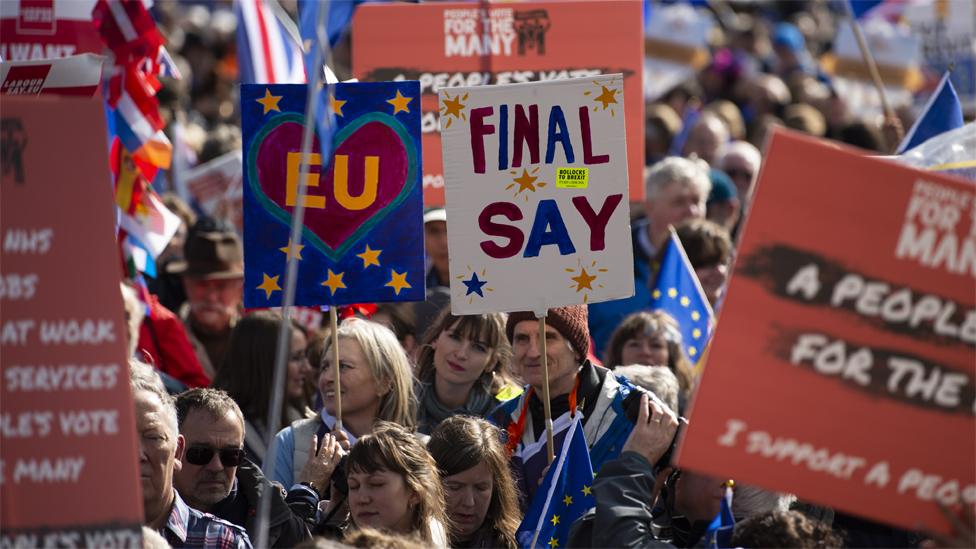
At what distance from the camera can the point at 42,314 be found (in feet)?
11.7

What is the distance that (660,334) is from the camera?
675cm

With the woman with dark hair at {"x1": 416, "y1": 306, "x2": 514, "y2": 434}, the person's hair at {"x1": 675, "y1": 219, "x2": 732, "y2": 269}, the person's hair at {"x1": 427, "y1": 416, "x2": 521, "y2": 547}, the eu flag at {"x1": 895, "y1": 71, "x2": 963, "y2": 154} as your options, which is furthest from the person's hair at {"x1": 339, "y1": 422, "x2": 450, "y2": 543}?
the person's hair at {"x1": 675, "y1": 219, "x2": 732, "y2": 269}

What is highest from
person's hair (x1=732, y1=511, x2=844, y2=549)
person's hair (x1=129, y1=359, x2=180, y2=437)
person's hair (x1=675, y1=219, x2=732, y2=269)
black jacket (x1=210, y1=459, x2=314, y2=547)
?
person's hair (x1=675, y1=219, x2=732, y2=269)

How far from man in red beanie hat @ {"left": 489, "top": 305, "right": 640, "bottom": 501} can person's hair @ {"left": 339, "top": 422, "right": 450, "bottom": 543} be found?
25.1 inches

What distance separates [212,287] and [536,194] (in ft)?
9.73

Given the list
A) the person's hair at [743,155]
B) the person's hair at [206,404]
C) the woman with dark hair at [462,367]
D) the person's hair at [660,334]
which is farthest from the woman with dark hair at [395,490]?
the person's hair at [743,155]

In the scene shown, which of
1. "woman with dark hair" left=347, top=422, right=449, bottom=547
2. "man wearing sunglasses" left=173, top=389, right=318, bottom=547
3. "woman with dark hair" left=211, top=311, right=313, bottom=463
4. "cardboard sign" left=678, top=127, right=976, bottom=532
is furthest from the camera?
"woman with dark hair" left=211, top=311, right=313, bottom=463

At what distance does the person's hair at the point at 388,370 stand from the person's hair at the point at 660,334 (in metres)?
1.26

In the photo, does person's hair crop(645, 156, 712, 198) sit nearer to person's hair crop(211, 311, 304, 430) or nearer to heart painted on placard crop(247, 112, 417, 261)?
person's hair crop(211, 311, 304, 430)

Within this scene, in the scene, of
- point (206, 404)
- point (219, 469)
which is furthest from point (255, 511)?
point (206, 404)

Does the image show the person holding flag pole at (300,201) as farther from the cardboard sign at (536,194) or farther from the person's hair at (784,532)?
the person's hair at (784,532)

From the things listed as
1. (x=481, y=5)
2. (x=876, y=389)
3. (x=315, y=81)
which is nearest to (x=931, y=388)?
(x=876, y=389)

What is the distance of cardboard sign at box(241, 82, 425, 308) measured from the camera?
5488mm

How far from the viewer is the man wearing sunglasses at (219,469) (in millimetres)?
5031
